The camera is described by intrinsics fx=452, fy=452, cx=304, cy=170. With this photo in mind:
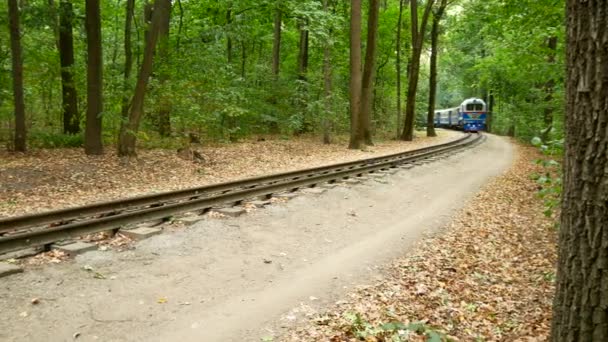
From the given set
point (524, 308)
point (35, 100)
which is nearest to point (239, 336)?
point (524, 308)

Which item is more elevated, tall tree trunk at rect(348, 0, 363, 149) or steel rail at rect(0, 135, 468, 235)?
tall tree trunk at rect(348, 0, 363, 149)

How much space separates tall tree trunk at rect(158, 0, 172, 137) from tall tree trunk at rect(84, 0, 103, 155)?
2004mm

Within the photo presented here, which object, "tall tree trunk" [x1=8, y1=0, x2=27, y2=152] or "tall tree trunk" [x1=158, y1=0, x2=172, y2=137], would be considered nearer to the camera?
"tall tree trunk" [x1=8, y1=0, x2=27, y2=152]

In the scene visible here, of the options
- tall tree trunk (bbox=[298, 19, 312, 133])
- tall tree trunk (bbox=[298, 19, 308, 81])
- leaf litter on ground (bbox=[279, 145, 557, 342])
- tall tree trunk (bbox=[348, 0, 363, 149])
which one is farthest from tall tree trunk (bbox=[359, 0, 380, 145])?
leaf litter on ground (bbox=[279, 145, 557, 342])

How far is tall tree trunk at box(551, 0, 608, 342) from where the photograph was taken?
250 centimetres

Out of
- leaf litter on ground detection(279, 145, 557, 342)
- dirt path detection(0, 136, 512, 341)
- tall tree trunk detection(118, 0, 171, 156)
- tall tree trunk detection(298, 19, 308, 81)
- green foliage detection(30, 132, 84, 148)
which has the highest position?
tall tree trunk detection(298, 19, 308, 81)

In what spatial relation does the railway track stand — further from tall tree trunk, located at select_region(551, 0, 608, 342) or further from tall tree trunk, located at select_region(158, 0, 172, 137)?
tall tree trunk, located at select_region(158, 0, 172, 137)

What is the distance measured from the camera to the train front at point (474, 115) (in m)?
43.3

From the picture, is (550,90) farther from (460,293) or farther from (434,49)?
(460,293)

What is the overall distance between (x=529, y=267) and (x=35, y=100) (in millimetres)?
18136

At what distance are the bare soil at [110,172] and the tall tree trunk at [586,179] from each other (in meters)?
8.69

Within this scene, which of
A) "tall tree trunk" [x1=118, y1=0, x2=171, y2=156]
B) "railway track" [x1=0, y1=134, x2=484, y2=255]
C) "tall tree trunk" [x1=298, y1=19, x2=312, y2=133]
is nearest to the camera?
"railway track" [x1=0, y1=134, x2=484, y2=255]

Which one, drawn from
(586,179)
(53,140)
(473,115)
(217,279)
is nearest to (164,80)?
(53,140)

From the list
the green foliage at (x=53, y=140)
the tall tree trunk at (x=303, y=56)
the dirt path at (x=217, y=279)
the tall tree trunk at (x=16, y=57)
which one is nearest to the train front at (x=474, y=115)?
the tall tree trunk at (x=303, y=56)
